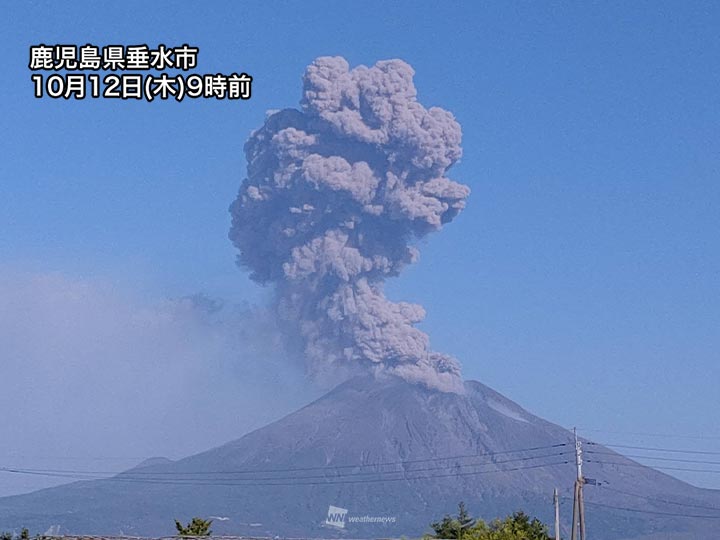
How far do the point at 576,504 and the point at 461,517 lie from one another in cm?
2234

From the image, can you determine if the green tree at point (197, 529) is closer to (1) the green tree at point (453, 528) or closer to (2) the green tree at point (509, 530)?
(1) the green tree at point (453, 528)

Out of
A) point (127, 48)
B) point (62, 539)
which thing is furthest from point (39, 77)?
point (62, 539)

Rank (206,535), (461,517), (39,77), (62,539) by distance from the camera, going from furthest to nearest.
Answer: (461,517) → (206,535) → (62,539) → (39,77)

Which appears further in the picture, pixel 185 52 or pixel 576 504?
pixel 576 504

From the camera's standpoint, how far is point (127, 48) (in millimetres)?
58281

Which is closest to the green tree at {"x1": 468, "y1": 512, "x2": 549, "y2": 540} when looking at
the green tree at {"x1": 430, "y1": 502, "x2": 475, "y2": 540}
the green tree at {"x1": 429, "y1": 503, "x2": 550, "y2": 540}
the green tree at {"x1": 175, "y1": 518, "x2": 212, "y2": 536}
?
the green tree at {"x1": 429, "y1": 503, "x2": 550, "y2": 540}

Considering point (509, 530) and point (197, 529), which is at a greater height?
point (197, 529)

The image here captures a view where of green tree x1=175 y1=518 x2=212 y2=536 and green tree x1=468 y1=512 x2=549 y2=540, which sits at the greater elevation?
green tree x1=175 y1=518 x2=212 y2=536

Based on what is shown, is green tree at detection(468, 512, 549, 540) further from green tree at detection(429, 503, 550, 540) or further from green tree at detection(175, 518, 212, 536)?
green tree at detection(175, 518, 212, 536)

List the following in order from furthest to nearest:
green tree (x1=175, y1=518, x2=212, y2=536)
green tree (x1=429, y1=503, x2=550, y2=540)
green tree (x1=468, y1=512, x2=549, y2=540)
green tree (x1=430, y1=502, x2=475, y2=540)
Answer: green tree (x1=430, y1=502, x2=475, y2=540), green tree (x1=175, y1=518, x2=212, y2=536), green tree (x1=429, y1=503, x2=550, y2=540), green tree (x1=468, y1=512, x2=549, y2=540)

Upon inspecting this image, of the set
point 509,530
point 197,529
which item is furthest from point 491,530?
point 197,529

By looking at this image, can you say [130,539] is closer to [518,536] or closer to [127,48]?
[518,536]

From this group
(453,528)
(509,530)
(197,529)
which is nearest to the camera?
(197,529)

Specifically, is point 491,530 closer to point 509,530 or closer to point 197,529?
point 509,530
